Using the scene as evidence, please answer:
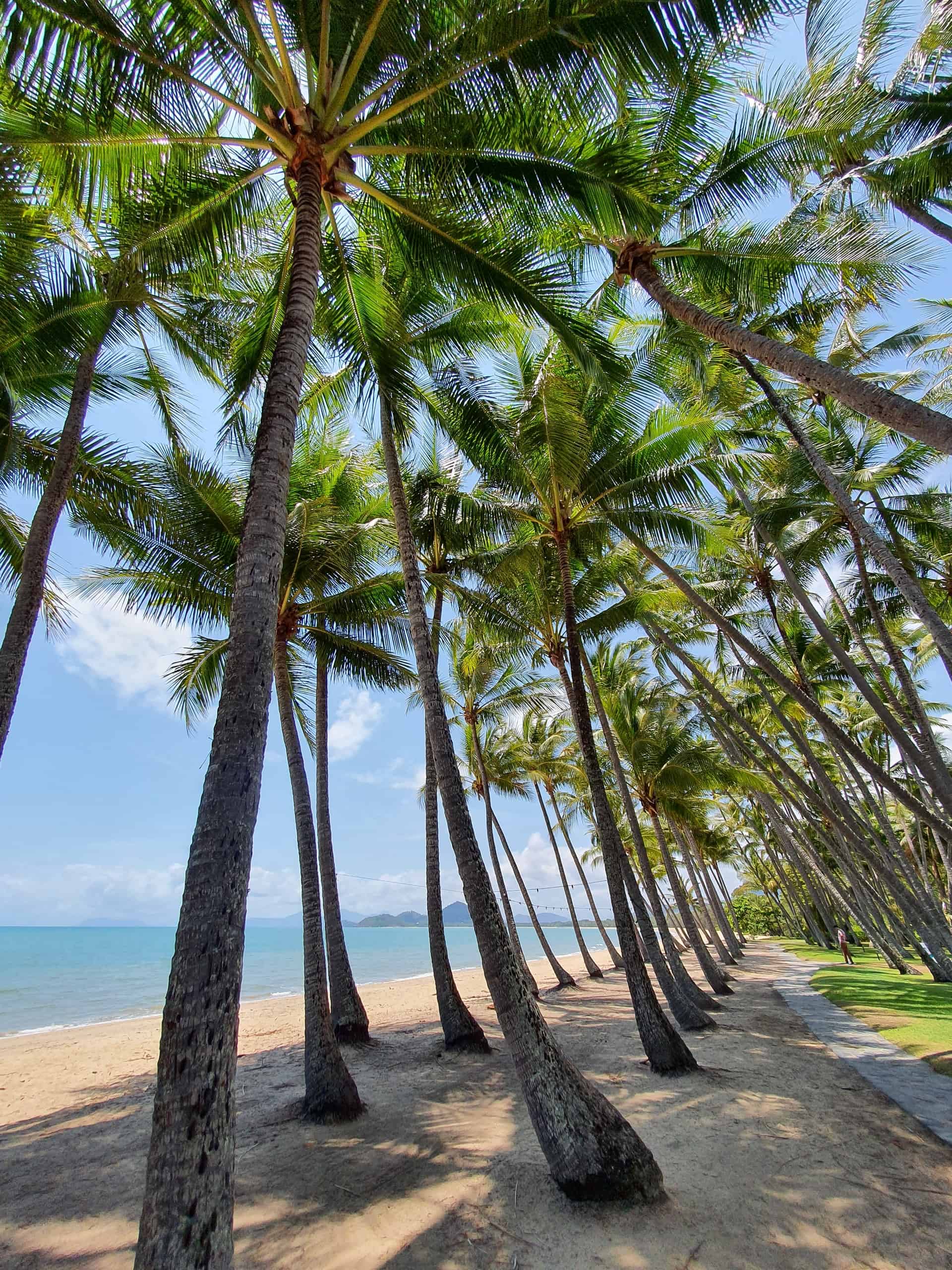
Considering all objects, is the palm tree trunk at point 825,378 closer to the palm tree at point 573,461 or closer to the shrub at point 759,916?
the palm tree at point 573,461

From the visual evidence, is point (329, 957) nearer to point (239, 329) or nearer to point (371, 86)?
point (239, 329)

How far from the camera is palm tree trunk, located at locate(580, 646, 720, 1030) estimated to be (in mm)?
9102

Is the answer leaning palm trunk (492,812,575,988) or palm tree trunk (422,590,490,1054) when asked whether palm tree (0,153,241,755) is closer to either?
palm tree trunk (422,590,490,1054)

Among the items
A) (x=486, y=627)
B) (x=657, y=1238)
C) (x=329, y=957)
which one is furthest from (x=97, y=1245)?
(x=486, y=627)

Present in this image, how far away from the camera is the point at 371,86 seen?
18.5 ft

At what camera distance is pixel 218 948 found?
2.68 m

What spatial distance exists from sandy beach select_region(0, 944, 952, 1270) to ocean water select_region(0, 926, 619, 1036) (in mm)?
14325

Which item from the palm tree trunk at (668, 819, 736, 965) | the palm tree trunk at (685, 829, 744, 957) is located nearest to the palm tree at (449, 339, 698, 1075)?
the palm tree trunk at (668, 819, 736, 965)

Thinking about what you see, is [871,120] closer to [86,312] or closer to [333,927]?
[86,312]

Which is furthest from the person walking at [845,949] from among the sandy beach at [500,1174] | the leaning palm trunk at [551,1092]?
the leaning palm trunk at [551,1092]

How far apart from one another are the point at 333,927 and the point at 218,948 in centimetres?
759

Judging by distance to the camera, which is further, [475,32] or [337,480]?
[337,480]

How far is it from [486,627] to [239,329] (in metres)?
6.70

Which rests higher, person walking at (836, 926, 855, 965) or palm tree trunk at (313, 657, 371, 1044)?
palm tree trunk at (313, 657, 371, 1044)
